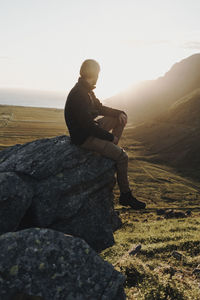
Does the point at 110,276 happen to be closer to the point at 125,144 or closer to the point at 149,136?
the point at 125,144

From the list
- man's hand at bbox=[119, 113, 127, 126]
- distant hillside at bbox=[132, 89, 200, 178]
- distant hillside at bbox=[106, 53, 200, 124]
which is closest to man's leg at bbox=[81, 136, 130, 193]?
man's hand at bbox=[119, 113, 127, 126]

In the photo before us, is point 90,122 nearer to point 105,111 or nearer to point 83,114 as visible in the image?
point 83,114

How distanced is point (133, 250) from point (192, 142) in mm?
53781

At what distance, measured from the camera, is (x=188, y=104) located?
80.9 m

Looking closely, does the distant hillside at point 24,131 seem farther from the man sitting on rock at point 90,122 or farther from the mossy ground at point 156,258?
the man sitting on rock at point 90,122

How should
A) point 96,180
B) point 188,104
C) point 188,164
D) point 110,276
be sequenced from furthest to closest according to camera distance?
point 188,104, point 188,164, point 96,180, point 110,276

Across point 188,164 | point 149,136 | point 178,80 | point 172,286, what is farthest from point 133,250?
point 178,80

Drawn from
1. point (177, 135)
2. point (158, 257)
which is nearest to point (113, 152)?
point (158, 257)

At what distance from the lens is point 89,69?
1080 cm

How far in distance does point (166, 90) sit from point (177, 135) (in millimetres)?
107881

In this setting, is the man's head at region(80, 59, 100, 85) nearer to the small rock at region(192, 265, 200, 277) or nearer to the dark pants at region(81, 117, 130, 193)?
the dark pants at region(81, 117, 130, 193)

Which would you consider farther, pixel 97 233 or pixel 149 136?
pixel 149 136

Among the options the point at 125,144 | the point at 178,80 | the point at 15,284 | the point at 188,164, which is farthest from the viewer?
the point at 178,80

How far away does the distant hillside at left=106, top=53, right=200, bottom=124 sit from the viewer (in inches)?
5743
